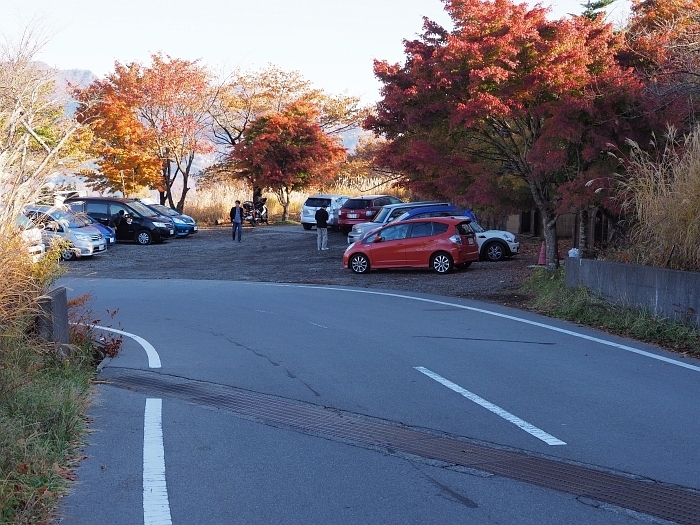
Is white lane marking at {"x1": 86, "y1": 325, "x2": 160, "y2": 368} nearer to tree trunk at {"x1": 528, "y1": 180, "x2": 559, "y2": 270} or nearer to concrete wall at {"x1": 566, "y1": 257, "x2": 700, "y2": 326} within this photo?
concrete wall at {"x1": 566, "y1": 257, "x2": 700, "y2": 326}

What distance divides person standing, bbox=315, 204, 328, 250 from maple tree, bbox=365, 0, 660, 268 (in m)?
8.54

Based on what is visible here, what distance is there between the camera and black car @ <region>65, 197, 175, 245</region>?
117 feet

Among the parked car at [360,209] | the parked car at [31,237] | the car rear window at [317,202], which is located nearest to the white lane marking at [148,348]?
the parked car at [31,237]

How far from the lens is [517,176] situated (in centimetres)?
2027

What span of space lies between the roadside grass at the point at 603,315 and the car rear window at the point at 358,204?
18.0m

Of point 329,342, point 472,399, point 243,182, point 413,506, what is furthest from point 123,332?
point 243,182

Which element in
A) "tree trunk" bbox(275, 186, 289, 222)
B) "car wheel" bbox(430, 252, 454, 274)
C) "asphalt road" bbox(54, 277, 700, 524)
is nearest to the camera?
"asphalt road" bbox(54, 277, 700, 524)

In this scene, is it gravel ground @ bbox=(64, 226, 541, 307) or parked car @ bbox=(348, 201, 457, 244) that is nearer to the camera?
gravel ground @ bbox=(64, 226, 541, 307)

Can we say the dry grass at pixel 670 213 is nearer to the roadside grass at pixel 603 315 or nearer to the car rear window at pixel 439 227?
the roadside grass at pixel 603 315

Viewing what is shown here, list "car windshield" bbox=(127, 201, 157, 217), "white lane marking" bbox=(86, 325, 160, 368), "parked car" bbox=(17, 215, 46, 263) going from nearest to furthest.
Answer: "parked car" bbox=(17, 215, 46, 263) < "white lane marking" bbox=(86, 325, 160, 368) < "car windshield" bbox=(127, 201, 157, 217)

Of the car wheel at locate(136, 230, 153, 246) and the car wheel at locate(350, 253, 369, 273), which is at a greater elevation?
the car wheel at locate(136, 230, 153, 246)

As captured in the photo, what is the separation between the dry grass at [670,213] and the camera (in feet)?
39.4

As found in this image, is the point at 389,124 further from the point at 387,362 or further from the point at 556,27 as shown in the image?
the point at 387,362

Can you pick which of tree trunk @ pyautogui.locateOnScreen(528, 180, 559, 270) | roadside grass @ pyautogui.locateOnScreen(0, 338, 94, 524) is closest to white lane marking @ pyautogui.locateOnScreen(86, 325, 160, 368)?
roadside grass @ pyautogui.locateOnScreen(0, 338, 94, 524)
